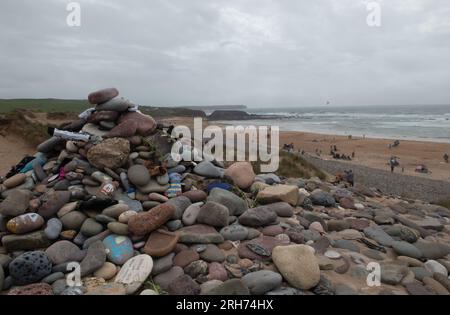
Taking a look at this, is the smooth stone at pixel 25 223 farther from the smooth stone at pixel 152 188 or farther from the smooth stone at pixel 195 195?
the smooth stone at pixel 195 195

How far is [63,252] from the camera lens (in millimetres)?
3662

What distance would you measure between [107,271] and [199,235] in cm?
119

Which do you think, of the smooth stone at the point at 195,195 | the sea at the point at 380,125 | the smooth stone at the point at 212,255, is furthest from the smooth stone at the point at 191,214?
the sea at the point at 380,125

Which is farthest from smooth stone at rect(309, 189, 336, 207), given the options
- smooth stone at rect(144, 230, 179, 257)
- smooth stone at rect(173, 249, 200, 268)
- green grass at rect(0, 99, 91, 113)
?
green grass at rect(0, 99, 91, 113)

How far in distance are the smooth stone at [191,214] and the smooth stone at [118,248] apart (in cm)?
83

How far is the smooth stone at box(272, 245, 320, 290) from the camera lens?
11.1ft

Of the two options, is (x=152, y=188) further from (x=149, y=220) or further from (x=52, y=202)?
(x=52, y=202)

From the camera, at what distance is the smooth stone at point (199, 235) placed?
3994mm

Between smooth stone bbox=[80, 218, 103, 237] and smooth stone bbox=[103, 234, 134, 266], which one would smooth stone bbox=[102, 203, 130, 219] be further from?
smooth stone bbox=[103, 234, 134, 266]

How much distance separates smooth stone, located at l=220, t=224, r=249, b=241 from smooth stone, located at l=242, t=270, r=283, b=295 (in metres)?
0.87

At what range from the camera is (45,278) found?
11.1 feet

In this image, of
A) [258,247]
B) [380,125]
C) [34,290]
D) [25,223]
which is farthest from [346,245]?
[380,125]
